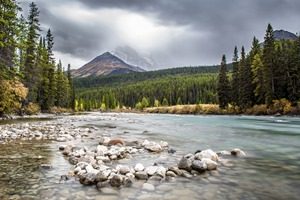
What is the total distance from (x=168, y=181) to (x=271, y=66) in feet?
170

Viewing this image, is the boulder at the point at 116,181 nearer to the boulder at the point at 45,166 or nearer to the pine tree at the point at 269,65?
the boulder at the point at 45,166

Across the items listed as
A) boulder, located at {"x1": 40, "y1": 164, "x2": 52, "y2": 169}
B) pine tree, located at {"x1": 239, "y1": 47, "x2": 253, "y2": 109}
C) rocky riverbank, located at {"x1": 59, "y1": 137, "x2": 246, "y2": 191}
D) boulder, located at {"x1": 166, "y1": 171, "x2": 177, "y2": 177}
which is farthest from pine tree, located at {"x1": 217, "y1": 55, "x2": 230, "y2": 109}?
boulder, located at {"x1": 40, "y1": 164, "x2": 52, "y2": 169}

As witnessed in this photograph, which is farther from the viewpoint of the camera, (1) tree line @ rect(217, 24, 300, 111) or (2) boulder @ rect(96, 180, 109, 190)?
(1) tree line @ rect(217, 24, 300, 111)

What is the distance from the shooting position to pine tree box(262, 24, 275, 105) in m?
53.9

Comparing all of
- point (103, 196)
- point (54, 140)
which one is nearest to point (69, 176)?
point (103, 196)

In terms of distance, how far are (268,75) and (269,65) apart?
1.92 metres

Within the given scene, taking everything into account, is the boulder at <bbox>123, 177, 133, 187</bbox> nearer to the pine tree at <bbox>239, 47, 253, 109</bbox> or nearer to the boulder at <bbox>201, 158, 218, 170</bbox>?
the boulder at <bbox>201, 158, 218, 170</bbox>

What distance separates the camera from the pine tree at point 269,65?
53.9 meters

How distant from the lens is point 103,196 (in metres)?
8.01

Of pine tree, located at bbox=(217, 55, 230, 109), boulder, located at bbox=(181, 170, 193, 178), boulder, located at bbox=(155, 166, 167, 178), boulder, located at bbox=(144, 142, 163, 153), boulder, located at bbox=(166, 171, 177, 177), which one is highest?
pine tree, located at bbox=(217, 55, 230, 109)

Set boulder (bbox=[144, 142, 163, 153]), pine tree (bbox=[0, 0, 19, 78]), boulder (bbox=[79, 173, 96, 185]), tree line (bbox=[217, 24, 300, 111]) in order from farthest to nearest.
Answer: tree line (bbox=[217, 24, 300, 111]) < pine tree (bbox=[0, 0, 19, 78]) < boulder (bbox=[144, 142, 163, 153]) < boulder (bbox=[79, 173, 96, 185])

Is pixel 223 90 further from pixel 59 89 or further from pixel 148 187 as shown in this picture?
→ pixel 148 187

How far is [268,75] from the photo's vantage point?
2207 inches

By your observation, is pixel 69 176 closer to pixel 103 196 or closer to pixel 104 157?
pixel 103 196
